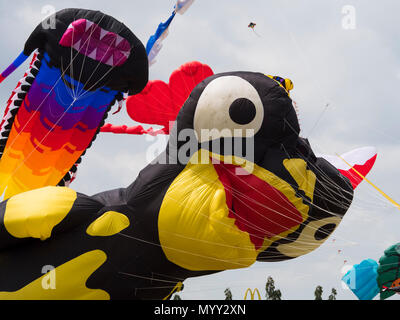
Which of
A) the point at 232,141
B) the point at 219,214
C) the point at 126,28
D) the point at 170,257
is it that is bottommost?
the point at 170,257

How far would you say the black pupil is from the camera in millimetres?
4684

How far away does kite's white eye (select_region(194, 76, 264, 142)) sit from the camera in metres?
4.70

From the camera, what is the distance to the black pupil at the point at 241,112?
15.4 ft

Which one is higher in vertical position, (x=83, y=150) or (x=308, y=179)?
(x=83, y=150)

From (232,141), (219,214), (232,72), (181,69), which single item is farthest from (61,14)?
(219,214)

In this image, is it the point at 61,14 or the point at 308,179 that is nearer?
the point at 308,179

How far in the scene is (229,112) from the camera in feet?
15.4

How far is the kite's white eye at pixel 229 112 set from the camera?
4.70 m

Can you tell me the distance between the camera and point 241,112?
4.68 meters

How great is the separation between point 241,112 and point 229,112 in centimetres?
10

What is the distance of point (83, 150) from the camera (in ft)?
19.3
